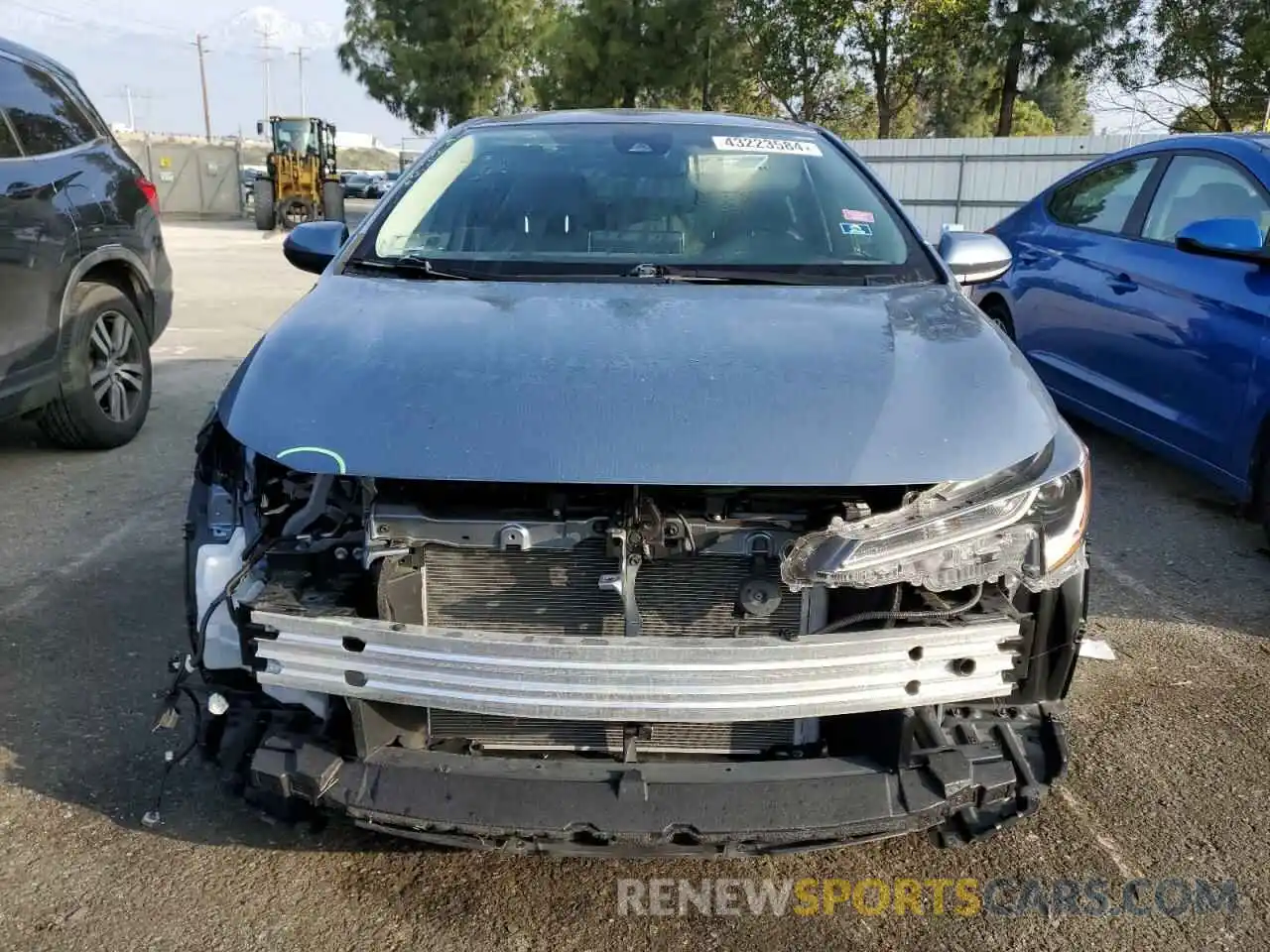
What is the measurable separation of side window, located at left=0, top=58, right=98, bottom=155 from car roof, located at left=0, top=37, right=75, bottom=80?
0.05m

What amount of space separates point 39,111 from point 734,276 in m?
4.08

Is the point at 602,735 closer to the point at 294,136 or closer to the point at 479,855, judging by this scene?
the point at 479,855

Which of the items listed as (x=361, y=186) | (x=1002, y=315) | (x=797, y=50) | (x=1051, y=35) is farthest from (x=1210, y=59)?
(x=361, y=186)

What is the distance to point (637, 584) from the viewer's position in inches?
84.8

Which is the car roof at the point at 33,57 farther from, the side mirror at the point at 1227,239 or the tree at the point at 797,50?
the tree at the point at 797,50

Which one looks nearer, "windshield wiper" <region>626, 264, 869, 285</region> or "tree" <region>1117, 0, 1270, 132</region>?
"windshield wiper" <region>626, 264, 869, 285</region>

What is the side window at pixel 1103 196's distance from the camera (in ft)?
17.1

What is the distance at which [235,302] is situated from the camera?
37.5 feet

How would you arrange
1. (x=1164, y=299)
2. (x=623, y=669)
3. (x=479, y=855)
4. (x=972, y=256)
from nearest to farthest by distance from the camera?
(x=623, y=669) < (x=479, y=855) < (x=972, y=256) < (x=1164, y=299)

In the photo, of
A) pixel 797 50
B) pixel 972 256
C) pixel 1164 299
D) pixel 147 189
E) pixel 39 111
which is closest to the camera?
pixel 972 256

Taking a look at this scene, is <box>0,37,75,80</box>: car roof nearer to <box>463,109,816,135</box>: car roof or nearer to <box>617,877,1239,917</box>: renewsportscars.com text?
<box>463,109,816,135</box>: car roof

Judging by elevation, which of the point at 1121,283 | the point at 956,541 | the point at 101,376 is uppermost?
the point at 1121,283

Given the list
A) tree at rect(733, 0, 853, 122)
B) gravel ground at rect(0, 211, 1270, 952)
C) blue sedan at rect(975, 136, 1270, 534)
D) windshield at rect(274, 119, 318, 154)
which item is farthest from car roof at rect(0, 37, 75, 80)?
tree at rect(733, 0, 853, 122)

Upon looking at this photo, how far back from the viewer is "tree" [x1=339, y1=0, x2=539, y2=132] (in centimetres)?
3444
